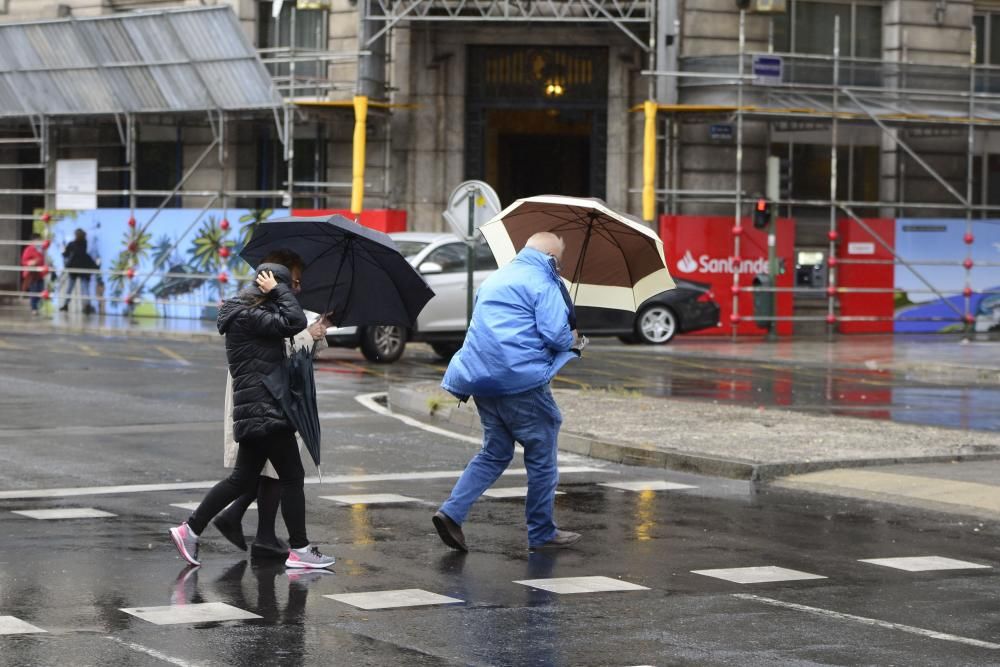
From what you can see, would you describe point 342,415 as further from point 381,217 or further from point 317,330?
point 381,217

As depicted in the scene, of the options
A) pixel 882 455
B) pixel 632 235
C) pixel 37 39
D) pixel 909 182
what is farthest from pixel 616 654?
pixel 37 39

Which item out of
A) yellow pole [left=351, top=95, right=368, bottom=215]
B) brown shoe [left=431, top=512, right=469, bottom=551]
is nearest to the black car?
yellow pole [left=351, top=95, right=368, bottom=215]

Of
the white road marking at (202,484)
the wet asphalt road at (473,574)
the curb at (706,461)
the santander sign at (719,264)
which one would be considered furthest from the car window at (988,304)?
the white road marking at (202,484)

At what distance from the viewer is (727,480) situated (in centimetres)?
1308

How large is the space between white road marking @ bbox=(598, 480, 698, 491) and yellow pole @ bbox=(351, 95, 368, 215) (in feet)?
63.3

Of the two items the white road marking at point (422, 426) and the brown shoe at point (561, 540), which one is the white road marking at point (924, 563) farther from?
the white road marking at point (422, 426)

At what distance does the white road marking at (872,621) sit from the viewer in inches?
299

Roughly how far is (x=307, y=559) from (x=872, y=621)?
2910 mm

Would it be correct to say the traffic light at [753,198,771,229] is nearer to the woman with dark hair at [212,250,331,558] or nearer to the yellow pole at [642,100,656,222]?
the yellow pole at [642,100,656,222]

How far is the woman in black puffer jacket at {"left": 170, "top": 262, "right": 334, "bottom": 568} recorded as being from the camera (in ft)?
30.0

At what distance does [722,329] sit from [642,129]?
3.94m

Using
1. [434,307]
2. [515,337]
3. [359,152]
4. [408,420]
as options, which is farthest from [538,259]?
[359,152]

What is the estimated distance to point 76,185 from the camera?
3597cm

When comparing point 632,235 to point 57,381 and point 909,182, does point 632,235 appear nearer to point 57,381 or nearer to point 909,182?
point 57,381
